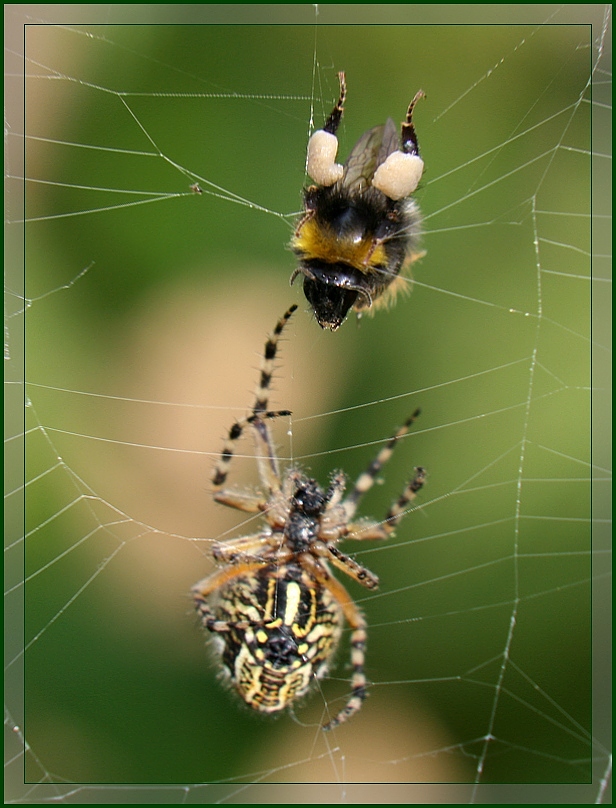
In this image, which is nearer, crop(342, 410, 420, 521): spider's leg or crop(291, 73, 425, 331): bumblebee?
crop(291, 73, 425, 331): bumblebee

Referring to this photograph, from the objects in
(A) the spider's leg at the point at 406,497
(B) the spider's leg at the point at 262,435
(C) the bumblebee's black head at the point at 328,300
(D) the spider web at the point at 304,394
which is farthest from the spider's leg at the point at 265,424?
(C) the bumblebee's black head at the point at 328,300

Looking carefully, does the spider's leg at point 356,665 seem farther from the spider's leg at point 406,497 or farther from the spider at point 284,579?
the spider's leg at point 406,497

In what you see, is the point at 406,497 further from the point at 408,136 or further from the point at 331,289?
the point at 408,136

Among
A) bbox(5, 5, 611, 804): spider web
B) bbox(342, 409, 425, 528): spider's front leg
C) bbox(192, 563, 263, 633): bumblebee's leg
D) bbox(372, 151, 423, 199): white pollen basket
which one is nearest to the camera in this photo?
bbox(372, 151, 423, 199): white pollen basket

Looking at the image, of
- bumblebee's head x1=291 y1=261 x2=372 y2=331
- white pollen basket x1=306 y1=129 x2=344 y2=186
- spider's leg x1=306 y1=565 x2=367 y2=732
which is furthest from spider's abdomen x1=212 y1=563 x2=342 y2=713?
white pollen basket x1=306 y1=129 x2=344 y2=186

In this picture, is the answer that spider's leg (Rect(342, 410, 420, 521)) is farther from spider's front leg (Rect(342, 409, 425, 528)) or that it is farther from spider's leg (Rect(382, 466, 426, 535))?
spider's leg (Rect(382, 466, 426, 535))
